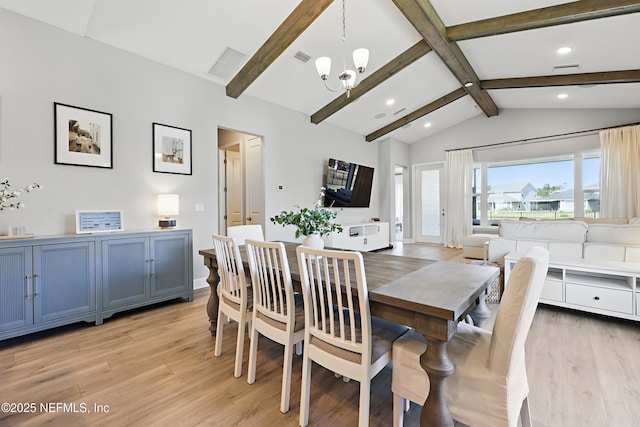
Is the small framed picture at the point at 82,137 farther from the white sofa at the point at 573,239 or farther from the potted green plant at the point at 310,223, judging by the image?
the white sofa at the point at 573,239

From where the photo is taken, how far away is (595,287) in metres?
2.67

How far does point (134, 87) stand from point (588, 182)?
809 cm

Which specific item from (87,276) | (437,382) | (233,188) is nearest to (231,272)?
(437,382)

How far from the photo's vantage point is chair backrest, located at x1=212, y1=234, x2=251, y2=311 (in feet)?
6.21

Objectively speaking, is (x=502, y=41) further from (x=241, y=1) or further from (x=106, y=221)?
(x=106, y=221)

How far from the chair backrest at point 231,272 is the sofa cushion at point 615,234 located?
3646 mm

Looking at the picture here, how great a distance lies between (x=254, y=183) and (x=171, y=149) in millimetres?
1534

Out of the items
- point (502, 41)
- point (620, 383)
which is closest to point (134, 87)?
point (502, 41)

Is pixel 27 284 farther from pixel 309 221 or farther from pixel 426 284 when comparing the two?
pixel 426 284

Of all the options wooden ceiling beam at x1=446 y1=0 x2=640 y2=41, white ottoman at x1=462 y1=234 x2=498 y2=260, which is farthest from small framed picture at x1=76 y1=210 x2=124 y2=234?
white ottoman at x1=462 y1=234 x2=498 y2=260

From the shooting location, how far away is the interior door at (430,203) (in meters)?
7.68

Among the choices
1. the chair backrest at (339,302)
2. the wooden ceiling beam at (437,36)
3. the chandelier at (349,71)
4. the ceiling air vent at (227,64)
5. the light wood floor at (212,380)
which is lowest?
the light wood floor at (212,380)

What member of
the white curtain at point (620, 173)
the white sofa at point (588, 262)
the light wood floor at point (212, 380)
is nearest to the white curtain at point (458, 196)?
the white curtain at point (620, 173)

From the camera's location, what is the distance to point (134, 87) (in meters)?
3.28
